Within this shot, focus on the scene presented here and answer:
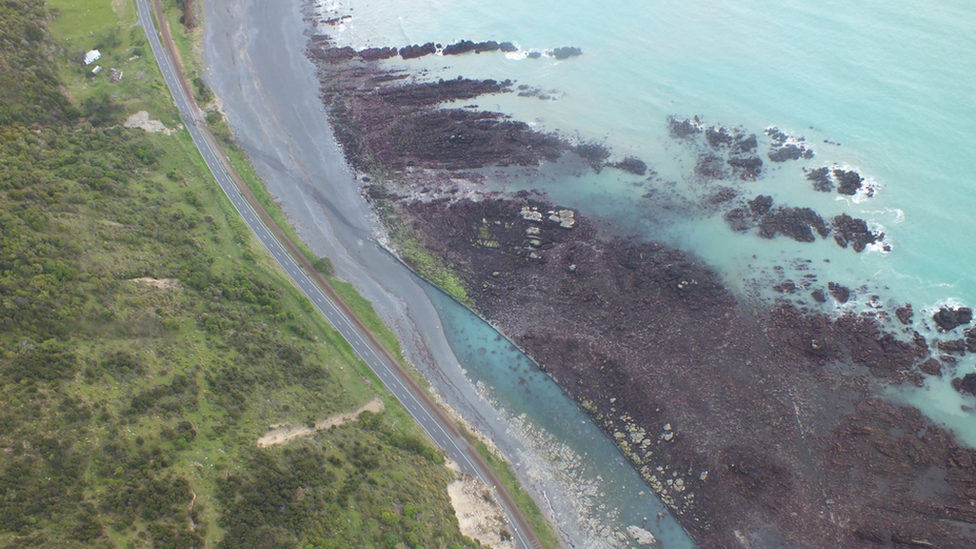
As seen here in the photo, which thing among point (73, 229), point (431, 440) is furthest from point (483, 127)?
point (73, 229)

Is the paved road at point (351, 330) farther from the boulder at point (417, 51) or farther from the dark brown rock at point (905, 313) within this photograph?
the dark brown rock at point (905, 313)

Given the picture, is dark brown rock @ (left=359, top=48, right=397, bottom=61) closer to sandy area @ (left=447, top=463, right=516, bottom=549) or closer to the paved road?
the paved road

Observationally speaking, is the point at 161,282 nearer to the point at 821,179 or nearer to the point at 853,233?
the point at 853,233

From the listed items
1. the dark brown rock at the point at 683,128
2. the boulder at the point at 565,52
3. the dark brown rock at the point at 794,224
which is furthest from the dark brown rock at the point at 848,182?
the boulder at the point at 565,52

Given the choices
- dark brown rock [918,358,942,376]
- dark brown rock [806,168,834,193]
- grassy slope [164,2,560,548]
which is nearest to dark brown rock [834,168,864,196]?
dark brown rock [806,168,834,193]

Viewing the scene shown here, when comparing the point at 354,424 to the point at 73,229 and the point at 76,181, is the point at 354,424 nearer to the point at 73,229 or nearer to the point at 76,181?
the point at 73,229

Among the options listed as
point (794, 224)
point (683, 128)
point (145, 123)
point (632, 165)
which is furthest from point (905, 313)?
point (145, 123)
